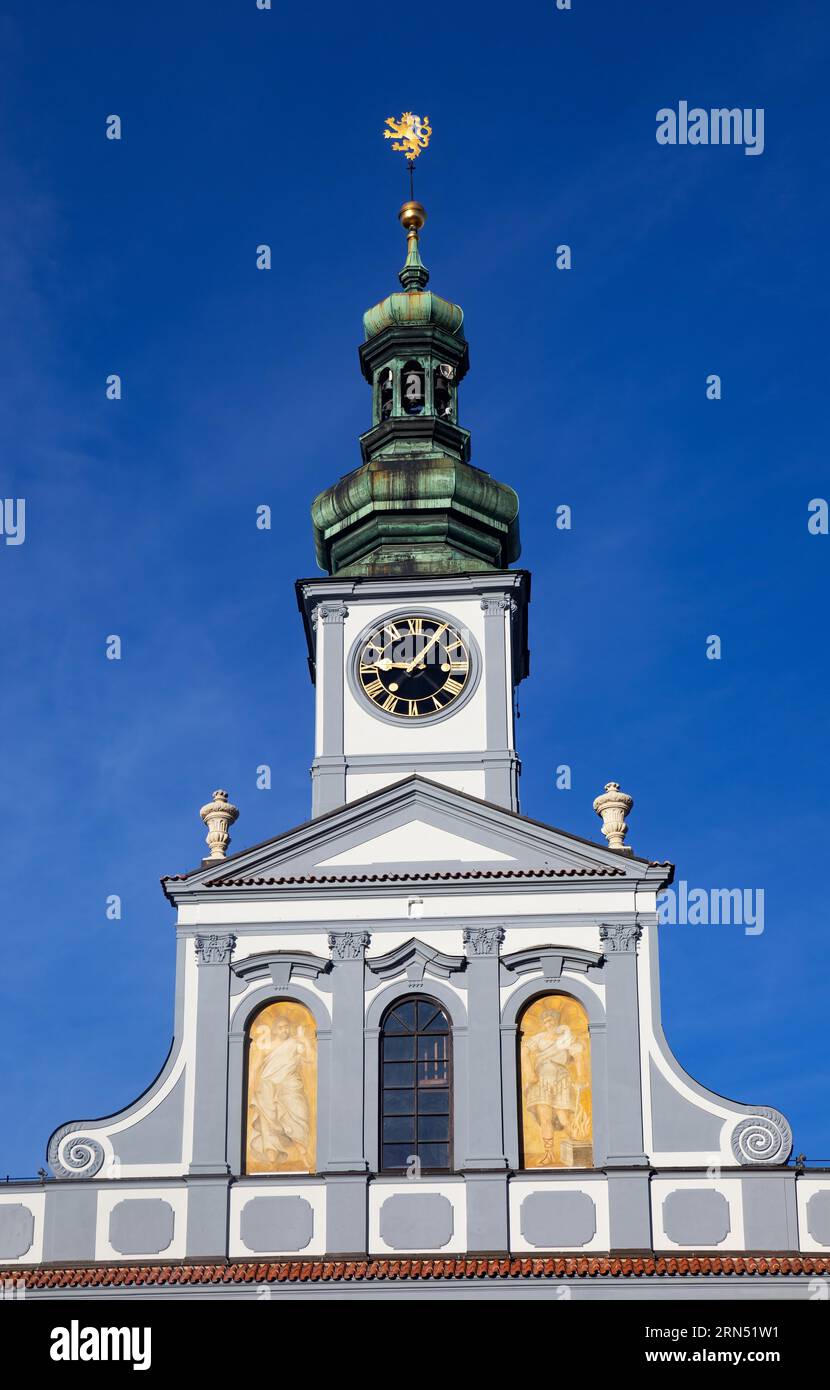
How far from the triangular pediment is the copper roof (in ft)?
0.05

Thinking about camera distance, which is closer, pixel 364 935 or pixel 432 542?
pixel 364 935

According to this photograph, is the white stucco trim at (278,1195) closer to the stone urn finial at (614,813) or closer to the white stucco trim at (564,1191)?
the white stucco trim at (564,1191)

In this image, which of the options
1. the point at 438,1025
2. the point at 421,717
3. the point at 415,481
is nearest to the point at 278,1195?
the point at 438,1025

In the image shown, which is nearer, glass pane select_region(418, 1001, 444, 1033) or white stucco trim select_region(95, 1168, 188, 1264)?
white stucco trim select_region(95, 1168, 188, 1264)

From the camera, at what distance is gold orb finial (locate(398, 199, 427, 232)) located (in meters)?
43.2

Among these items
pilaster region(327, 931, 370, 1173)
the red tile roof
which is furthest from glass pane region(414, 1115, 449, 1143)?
the red tile roof

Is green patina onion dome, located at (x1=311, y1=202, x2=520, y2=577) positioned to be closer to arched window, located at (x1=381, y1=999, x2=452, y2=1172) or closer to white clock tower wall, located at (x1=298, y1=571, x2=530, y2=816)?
white clock tower wall, located at (x1=298, y1=571, x2=530, y2=816)

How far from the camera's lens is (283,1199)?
30.5 m

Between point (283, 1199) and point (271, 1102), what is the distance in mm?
1422

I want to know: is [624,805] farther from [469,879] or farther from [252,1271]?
[252,1271]

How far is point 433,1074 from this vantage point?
31.4m

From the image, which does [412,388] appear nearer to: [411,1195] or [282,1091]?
[282,1091]

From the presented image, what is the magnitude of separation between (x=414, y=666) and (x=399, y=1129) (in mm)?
8147

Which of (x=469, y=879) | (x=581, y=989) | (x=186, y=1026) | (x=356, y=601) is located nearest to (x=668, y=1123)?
(x=581, y=989)
